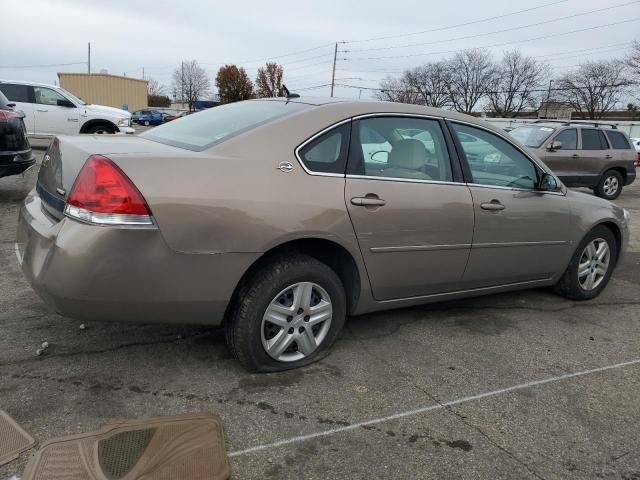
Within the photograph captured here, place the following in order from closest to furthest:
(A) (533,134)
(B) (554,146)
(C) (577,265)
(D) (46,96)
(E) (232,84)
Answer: (C) (577,265)
(B) (554,146)
(A) (533,134)
(D) (46,96)
(E) (232,84)

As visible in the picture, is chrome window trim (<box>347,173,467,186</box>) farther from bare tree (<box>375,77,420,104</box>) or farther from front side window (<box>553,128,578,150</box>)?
bare tree (<box>375,77,420,104</box>)

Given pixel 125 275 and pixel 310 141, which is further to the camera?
pixel 310 141

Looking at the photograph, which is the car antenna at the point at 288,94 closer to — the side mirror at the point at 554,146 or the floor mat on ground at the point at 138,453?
the floor mat on ground at the point at 138,453

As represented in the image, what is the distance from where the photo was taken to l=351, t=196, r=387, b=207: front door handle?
10.1 feet

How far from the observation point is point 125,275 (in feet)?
8.30

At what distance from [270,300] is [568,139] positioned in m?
10.9

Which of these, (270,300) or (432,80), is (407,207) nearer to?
Answer: (270,300)

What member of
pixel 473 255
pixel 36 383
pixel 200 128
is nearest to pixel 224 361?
pixel 36 383

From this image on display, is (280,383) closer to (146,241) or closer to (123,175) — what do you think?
(146,241)

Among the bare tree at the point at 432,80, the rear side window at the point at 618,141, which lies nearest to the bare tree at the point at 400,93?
the bare tree at the point at 432,80

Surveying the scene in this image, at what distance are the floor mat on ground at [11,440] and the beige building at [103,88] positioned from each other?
35465mm

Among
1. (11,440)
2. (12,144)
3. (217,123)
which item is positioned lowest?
(11,440)

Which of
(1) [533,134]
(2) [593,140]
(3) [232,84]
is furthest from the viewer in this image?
(3) [232,84]

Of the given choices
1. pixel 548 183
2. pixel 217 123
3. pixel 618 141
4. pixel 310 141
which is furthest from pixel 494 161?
pixel 618 141
